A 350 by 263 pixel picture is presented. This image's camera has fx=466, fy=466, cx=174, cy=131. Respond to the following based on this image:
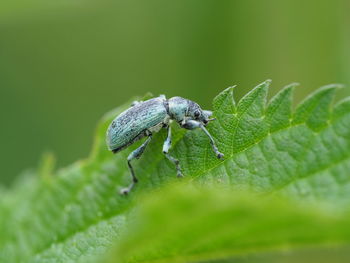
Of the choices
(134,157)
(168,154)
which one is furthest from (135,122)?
(168,154)

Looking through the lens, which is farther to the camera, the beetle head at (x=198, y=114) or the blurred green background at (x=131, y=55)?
the blurred green background at (x=131, y=55)

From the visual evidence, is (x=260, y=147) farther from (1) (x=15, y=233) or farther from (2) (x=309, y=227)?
(1) (x=15, y=233)

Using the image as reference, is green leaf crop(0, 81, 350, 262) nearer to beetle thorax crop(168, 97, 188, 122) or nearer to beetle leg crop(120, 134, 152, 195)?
beetle leg crop(120, 134, 152, 195)

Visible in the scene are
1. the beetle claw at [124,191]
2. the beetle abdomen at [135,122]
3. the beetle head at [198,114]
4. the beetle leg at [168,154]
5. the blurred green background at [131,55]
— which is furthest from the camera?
the blurred green background at [131,55]

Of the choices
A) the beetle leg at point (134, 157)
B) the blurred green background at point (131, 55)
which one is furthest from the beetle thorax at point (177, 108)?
the blurred green background at point (131, 55)

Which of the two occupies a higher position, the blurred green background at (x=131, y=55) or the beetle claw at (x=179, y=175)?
the blurred green background at (x=131, y=55)

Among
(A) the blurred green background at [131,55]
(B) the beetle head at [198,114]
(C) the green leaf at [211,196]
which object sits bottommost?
(C) the green leaf at [211,196]

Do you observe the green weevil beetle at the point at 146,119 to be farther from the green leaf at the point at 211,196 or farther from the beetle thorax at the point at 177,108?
the green leaf at the point at 211,196
